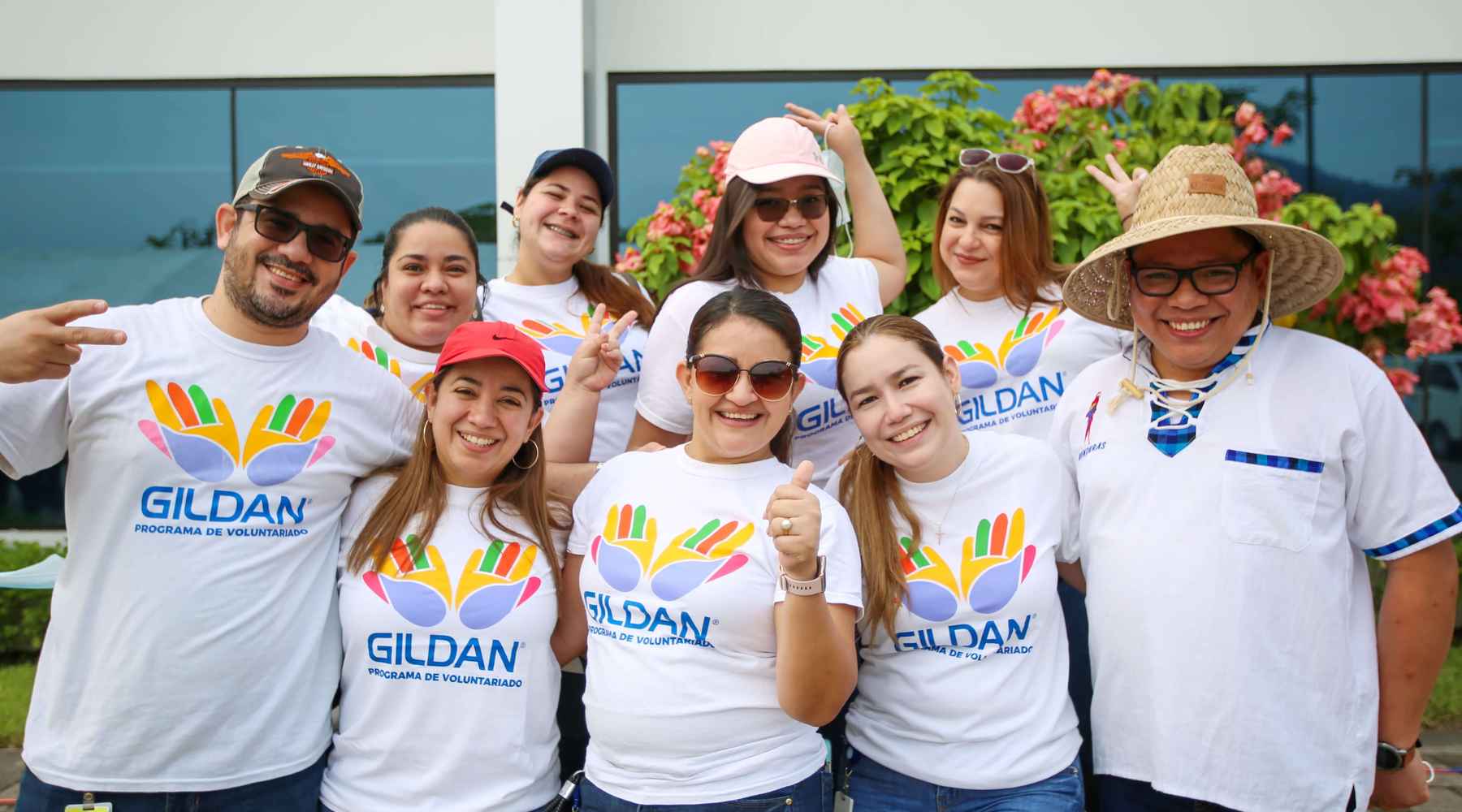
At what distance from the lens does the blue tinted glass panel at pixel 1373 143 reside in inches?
310

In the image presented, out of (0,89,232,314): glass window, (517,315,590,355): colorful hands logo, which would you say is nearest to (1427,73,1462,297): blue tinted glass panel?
(517,315,590,355): colorful hands logo

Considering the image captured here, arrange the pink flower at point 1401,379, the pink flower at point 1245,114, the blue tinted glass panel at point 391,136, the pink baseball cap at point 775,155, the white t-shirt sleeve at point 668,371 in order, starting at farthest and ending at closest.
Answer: the blue tinted glass panel at point 391,136
the pink flower at point 1401,379
the pink flower at point 1245,114
the pink baseball cap at point 775,155
the white t-shirt sleeve at point 668,371

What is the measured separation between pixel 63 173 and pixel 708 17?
500cm

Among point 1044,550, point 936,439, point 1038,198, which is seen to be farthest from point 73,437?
point 1038,198

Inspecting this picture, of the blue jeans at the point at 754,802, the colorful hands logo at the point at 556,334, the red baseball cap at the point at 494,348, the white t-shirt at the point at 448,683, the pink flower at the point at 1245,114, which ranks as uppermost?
the pink flower at the point at 1245,114

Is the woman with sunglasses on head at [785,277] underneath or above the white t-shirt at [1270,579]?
above

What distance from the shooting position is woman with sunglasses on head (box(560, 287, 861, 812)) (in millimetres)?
2213

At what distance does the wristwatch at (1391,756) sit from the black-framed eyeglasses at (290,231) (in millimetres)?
2642

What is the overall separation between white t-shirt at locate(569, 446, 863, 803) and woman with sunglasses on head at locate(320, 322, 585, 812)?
0.14 meters

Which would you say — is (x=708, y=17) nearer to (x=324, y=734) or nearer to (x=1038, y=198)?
(x=1038, y=198)

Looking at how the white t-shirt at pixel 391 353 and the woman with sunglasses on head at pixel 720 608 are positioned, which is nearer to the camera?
the woman with sunglasses on head at pixel 720 608

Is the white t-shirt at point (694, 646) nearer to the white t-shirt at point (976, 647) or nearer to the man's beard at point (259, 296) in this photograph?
the white t-shirt at point (976, 647)

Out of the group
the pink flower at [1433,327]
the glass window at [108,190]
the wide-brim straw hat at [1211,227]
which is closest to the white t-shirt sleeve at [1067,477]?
the wide-brim straw hat at [1211,227]

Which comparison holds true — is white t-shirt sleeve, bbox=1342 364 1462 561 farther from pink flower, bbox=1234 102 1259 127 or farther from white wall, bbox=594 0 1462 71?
white wall, bbox=594 0 1462 71
